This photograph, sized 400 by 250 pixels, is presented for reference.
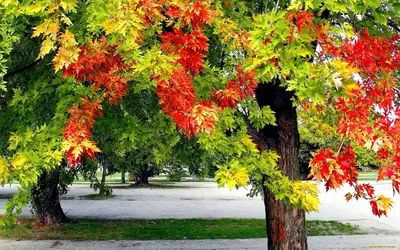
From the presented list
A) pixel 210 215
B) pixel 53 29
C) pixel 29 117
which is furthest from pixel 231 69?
pixel 210 215

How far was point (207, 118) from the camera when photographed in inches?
131

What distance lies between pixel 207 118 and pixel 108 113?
205 centimetres

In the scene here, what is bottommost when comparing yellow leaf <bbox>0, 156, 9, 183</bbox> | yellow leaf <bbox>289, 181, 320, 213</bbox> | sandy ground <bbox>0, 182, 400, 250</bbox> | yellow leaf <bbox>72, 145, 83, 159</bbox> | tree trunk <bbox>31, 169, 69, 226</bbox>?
sandy ground <bbox>0, 182, 400, 250</bbox>

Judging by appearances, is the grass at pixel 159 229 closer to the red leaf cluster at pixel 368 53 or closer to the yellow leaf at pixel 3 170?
the red leaf cluster at pixel 368 53

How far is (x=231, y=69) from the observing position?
4.86 metres

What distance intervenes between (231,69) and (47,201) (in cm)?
1044

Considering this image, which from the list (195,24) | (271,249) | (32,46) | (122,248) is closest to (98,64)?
(195,24)

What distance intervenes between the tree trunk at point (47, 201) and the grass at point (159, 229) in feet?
1.29

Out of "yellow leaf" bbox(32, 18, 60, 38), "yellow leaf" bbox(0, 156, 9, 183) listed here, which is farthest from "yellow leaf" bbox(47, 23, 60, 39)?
"yellow leaf" bbox(0, 156, 9, 183)

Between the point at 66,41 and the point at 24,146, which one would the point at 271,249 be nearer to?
the point at 24,146

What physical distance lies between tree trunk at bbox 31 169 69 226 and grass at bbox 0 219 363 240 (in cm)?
39

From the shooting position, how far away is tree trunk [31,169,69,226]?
13367mm

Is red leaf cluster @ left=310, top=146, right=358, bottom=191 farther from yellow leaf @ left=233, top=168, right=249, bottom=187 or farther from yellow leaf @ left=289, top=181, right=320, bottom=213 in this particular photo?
yellow leaf @ left=289, top=181, right=320, bottom=213

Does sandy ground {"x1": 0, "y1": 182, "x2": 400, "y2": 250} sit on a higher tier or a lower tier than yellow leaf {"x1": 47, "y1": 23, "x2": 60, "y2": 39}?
lower
